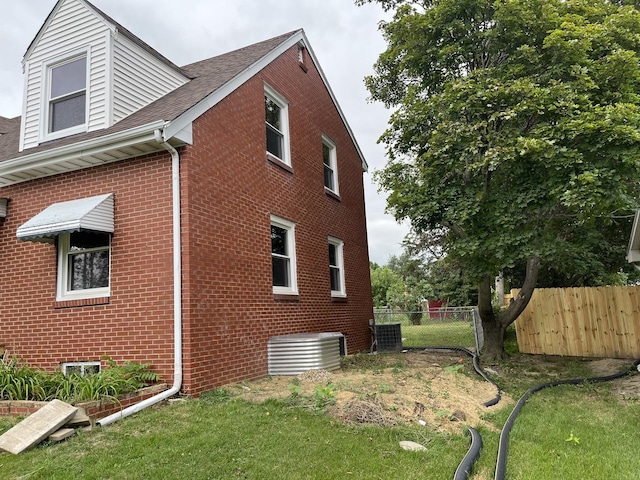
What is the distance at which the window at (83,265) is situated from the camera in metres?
7.04

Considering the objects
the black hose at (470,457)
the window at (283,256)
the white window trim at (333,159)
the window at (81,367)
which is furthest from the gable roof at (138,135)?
the black hose at (470,457)

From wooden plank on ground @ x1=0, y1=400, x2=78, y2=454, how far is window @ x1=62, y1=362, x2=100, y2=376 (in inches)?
81.7

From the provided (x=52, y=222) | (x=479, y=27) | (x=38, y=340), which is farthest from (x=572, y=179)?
(x=38, y=340)

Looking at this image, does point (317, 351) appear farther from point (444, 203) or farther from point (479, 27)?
point (479, 27)

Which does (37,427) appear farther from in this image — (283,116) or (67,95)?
(283,116)

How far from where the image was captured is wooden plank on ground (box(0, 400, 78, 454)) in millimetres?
4215

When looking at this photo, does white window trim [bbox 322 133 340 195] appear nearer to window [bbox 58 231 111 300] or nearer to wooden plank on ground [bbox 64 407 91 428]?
window [bbox 58 231 111 300]

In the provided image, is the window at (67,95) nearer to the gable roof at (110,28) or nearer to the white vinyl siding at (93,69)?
the white vinyl siding at (93,69)

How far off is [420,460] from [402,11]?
8704 millimetres

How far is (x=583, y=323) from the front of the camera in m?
10.8

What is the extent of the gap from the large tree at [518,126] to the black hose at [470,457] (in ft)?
13.1

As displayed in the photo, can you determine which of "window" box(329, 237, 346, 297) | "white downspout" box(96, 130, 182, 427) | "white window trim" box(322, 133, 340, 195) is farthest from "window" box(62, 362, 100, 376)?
"white window trim" box(322, 133, 340, 195)

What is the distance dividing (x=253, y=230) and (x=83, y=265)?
9.10 feet

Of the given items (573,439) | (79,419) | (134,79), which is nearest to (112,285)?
(79,419)
